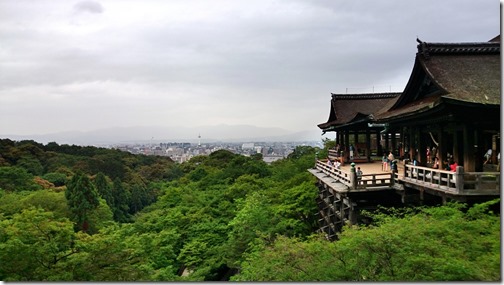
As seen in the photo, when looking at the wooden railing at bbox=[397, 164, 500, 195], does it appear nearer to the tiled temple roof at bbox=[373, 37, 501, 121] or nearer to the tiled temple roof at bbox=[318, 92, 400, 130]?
the tiled temple roof at bbox=[373, 37, 501, 121]

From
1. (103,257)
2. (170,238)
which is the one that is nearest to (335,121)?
(170,238)

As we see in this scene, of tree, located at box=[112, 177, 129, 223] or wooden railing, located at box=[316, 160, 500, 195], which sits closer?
wooden railing, located at box=[316, 160, 500, 195]

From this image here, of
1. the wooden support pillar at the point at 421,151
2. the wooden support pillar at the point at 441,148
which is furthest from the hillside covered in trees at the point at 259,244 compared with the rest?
the wooden support pillar at the point at 421,151

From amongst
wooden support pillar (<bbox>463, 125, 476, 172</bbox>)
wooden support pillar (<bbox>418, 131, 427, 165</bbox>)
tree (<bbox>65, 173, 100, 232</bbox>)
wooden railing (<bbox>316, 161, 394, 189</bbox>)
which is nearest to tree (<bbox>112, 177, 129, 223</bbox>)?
tree (<bbox>65, 173, 100, 232</bbox>)


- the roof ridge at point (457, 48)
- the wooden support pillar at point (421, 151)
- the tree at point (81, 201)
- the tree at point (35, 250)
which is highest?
the roof ridge at point (457, 48)

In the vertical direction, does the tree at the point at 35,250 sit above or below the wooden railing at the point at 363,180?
below

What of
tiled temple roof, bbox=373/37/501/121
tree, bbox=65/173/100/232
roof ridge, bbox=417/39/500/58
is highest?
roof ridge, bbox=417/39/500/58

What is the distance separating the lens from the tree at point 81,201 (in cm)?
3002

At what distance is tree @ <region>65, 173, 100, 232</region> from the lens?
30.0m

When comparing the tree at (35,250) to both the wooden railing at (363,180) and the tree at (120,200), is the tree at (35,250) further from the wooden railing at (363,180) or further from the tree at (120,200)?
the tree at (120,200)

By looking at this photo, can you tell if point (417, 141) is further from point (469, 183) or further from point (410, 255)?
point (410, 255)

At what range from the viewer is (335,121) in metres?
24.3

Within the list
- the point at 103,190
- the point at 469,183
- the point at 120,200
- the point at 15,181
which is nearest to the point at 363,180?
the point at 469,183

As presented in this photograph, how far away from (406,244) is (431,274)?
2.10ft
